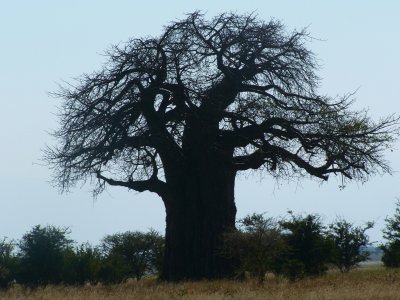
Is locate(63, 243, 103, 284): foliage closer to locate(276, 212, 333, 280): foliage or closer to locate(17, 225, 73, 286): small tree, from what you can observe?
locate(17, 225, 73, 286): small tree

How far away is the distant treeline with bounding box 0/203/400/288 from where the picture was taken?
2302 cm

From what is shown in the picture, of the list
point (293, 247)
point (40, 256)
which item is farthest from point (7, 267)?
point (293, 247)

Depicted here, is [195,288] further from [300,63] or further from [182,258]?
[300,63]

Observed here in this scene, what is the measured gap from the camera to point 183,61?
82.9 ft

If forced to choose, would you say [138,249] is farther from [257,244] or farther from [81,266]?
[257,244]

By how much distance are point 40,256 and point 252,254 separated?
328 inches

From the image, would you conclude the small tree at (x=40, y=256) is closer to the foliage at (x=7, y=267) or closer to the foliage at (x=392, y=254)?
the foliage at (x=7, y=267)

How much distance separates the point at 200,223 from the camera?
26422mm

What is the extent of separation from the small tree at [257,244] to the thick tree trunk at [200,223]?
2416 mm

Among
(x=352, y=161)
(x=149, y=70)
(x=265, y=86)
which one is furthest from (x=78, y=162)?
(x=352, y=161)

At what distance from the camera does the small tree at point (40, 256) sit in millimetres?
28172

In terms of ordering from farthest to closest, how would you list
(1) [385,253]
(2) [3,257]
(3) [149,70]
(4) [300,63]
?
1. (1) [385,253]
2. (2) [3,257]
3. (4) [300,63]
4. (3) [149,70]

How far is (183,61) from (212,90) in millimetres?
1168

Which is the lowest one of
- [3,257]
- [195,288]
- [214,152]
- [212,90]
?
[195,288]
